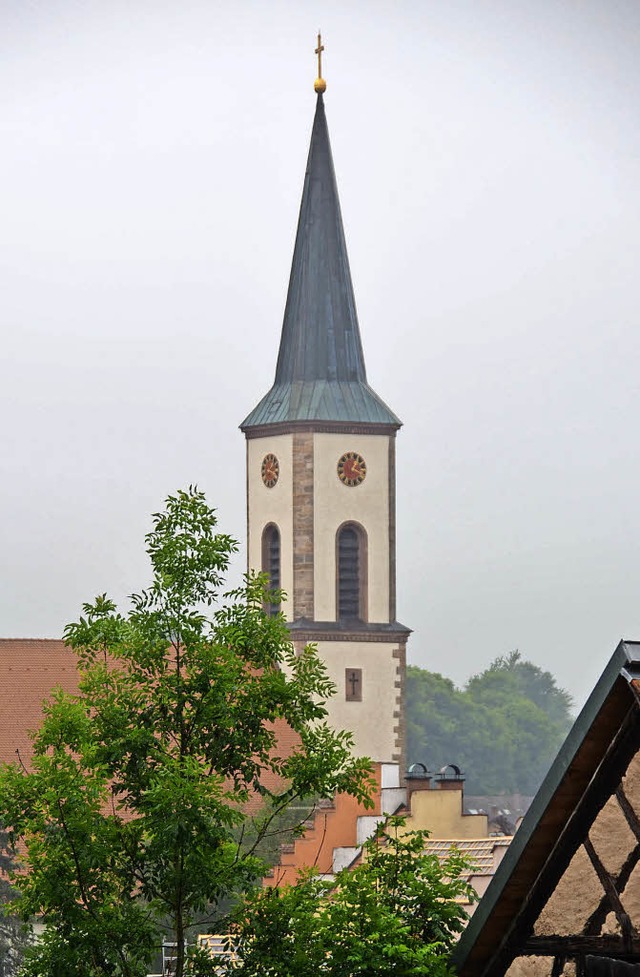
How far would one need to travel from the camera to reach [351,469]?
210 feet

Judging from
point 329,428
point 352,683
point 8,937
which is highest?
point 329,428

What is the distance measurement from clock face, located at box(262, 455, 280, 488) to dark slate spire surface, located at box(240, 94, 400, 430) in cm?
100

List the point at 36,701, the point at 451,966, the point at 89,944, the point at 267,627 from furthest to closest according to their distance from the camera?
the point at 36,701 < the point at 267,627 < the point at 89,944 < the point at 451,966

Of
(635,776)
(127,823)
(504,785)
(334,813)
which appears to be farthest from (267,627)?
(504,785)

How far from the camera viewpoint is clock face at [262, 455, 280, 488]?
64500mm

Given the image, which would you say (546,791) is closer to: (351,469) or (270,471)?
(351,469)

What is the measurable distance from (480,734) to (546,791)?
123784mm

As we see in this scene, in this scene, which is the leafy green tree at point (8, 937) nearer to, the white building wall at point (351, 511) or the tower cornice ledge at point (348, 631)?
the tower cornice ledge at point (348, 631)

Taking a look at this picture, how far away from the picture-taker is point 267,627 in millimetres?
17188

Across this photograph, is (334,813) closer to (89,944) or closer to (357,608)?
(357,608)

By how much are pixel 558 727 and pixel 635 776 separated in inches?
5153

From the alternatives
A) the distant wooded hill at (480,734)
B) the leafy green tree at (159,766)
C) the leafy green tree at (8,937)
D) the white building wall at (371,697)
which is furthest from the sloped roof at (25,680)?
the distant wooded hill at (480,734)

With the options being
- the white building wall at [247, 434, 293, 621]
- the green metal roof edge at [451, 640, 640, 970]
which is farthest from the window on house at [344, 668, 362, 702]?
the green metal roof edge at [451, 640, 640, 970]

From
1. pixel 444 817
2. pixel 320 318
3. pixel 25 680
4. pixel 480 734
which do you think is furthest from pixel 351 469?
pixel 480 734
